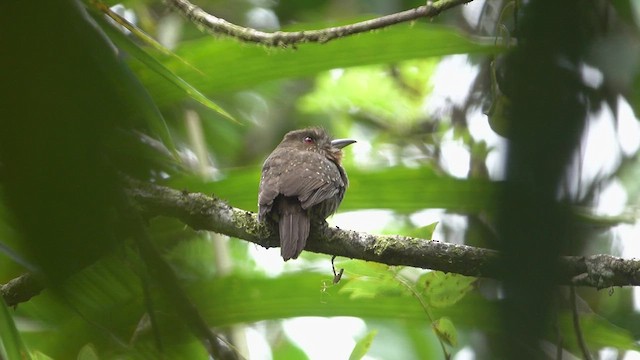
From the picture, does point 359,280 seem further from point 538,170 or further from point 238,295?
point 538,170

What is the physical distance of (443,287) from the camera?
7.91 feet

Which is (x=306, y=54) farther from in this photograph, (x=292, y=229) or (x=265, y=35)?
(x=292, y=229)

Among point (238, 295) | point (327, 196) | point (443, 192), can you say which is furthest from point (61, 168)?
point (327, 196)

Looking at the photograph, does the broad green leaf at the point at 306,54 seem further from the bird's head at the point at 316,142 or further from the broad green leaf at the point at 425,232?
the bird's head at the point at 316,142

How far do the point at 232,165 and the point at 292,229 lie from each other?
212cm

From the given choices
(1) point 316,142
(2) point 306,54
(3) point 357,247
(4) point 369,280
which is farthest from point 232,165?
(4) point 369,280

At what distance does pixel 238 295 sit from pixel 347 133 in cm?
357

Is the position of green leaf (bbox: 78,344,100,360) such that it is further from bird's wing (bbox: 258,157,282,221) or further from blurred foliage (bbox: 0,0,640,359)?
bird's wing (bbox: 258,157,282,221)

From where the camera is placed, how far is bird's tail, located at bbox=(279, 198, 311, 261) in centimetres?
287

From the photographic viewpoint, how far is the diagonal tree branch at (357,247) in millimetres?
2199

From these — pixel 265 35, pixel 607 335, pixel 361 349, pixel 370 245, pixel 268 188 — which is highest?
pixel 265 35

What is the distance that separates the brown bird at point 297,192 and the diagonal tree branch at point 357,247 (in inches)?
2.3

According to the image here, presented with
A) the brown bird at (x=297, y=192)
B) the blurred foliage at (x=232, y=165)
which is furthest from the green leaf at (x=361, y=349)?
the brown bird at (x=297, y=192)

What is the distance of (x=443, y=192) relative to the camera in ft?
8.85
